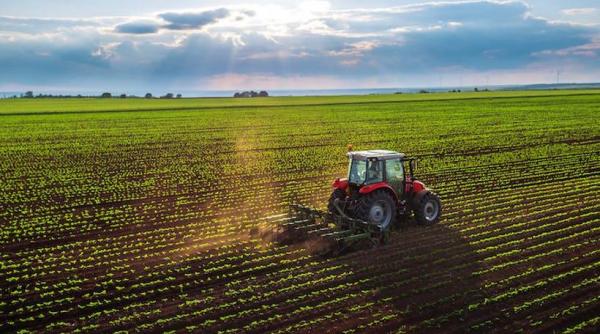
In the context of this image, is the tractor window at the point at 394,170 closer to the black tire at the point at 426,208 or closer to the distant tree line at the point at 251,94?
the black tire at the point at 426,208

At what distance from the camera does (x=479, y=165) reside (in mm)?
25766

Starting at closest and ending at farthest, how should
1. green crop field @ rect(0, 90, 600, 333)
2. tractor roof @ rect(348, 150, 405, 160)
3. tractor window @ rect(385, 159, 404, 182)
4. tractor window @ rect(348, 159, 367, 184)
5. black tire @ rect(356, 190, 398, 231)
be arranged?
green crop field @ rect(0, 90, 600, 333) < black tire @ rect(356, 190, 398, 231) < tractor roof @ rect(348, 150, 405, 160) < tractor window @ rect(348, 159, 367, 184) < tractor window @ rect(385, 159, 404, 182)

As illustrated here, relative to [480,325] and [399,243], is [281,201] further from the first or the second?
[480,325]

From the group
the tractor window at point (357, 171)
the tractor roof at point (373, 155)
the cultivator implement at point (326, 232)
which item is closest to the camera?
the cultivator implement at point (326, 232)

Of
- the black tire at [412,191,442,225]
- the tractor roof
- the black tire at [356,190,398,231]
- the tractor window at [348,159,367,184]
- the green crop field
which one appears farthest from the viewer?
the black tire at [412,191,442,225]

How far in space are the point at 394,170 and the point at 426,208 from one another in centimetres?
147

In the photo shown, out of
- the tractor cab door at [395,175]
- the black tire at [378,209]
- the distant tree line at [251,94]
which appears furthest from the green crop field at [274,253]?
the distant tree line at [251,94]

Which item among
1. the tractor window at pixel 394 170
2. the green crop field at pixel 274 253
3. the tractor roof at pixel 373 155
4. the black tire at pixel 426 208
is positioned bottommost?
the green crop field at pixel 274 253

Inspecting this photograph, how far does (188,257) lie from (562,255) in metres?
8.62

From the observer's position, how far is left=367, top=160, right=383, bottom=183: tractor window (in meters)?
14.2

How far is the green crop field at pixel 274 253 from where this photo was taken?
10.2 metres

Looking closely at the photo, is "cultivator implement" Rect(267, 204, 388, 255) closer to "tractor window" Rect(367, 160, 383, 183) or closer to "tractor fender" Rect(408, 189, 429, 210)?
"tractor window" Rect(367, 160, 383, 183)

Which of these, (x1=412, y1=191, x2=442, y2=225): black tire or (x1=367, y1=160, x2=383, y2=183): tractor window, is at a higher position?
(x1=367, y1=160, x2=383, y2=183): tractor window

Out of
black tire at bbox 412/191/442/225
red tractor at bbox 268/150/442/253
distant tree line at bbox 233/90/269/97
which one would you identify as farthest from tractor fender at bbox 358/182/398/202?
distant tree line at bbox 233/90/269/97
